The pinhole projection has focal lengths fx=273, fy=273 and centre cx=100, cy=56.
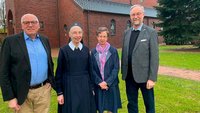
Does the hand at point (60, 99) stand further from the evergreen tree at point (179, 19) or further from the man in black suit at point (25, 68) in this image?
the evergreen tree at point (179, 19)

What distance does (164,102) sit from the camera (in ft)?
23.7

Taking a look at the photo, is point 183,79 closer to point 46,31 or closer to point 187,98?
point 187,98

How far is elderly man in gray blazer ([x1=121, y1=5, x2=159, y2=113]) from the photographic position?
15.5 feet

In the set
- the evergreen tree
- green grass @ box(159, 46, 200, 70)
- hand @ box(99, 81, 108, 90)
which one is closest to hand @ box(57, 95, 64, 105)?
hand @ box(99, 81, 108, 90)

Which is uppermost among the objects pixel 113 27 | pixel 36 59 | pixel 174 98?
pixel 113 27

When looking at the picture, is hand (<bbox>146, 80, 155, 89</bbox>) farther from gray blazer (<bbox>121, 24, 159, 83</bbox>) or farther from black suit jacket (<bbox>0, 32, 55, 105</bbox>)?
black suit jacket (<bbox>0, 32, 55, 105</bbox>)

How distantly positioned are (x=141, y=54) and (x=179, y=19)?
66.5ft

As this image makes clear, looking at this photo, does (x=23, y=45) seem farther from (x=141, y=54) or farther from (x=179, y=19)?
(x=179, y=19)

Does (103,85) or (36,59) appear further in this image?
(103,85)

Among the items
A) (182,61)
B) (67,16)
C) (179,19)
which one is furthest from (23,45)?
(67,16)

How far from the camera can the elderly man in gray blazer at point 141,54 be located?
474 centimetres

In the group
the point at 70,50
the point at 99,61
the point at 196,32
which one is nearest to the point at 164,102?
the point at 99,61

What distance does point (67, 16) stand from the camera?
1251 inches

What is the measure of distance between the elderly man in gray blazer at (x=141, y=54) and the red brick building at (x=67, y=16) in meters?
23.2
